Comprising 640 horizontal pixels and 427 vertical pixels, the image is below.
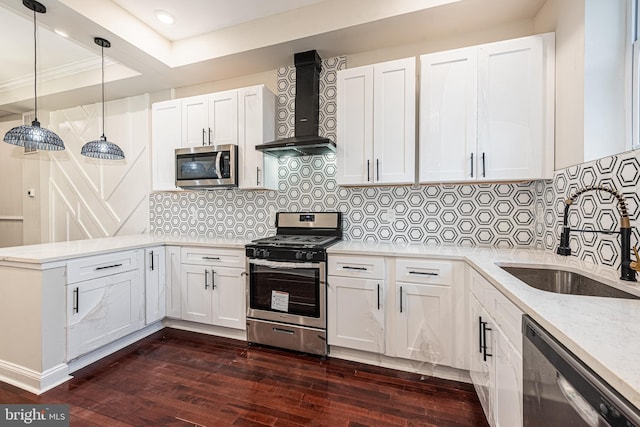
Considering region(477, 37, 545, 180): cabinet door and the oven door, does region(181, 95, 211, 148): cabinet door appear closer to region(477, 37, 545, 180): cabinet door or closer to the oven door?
the oven door

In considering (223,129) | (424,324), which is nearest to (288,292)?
(424,324)

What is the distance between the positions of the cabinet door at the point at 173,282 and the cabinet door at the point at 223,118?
1.24m

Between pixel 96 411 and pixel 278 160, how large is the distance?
2460 mm

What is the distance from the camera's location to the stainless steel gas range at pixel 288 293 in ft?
7.70

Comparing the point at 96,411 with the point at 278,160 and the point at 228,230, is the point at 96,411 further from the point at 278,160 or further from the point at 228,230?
the point at 278,160

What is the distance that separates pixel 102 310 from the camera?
92.7 inches

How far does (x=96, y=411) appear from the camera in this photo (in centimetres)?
175

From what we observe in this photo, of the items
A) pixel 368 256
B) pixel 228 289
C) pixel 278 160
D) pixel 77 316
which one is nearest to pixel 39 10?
pixel 278 160

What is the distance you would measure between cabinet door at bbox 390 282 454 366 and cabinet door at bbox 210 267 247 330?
4.62 ft

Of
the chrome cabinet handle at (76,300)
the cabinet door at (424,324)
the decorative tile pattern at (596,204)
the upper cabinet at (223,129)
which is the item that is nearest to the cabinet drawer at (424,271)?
the cabinet door at (424,324)

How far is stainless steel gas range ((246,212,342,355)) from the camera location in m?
2.35

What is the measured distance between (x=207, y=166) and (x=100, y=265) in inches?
50.6

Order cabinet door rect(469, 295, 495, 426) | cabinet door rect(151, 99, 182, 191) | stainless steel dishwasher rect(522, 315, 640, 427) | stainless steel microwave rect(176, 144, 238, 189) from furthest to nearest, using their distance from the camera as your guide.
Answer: cabinet door rect(151, 99, 182, 191)
stainless steel microwave rect(176, 144, 238, 189)
cabinet door rect(469, 295, 495, 426)
stainless steel dishwasher rect(522, 315, 640, 427)

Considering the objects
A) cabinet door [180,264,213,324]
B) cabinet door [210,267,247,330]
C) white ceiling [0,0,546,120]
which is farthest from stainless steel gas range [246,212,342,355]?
white ceiling [0,0,546,120]
